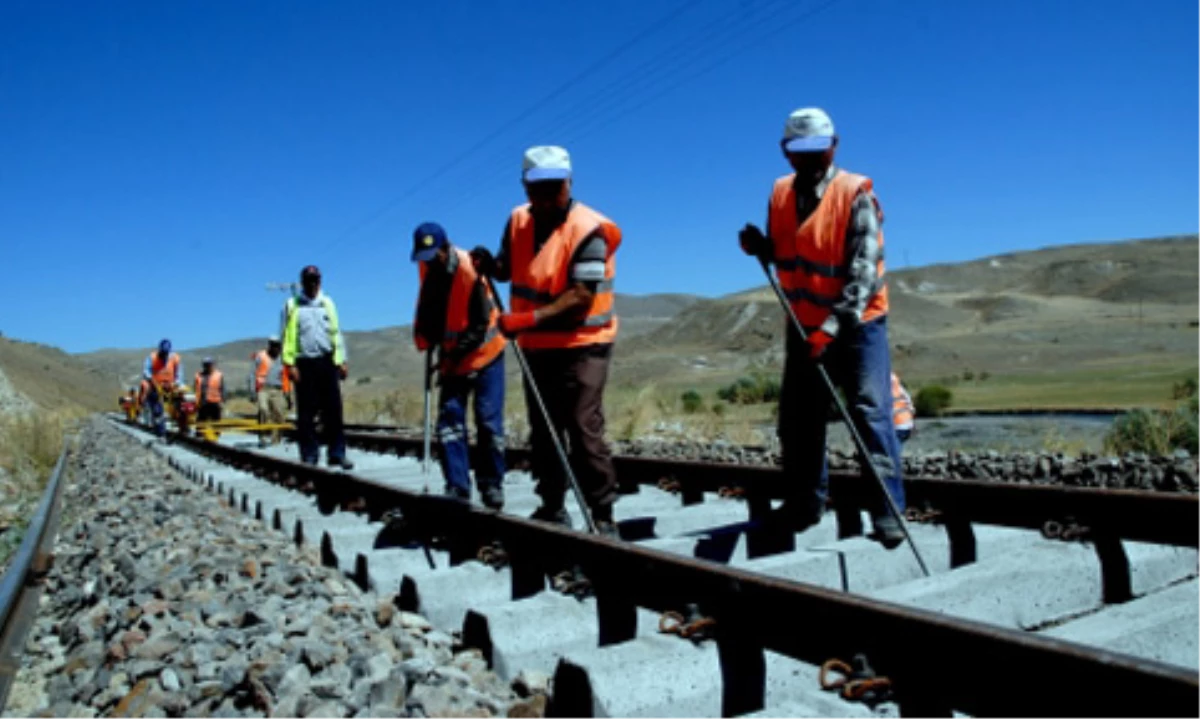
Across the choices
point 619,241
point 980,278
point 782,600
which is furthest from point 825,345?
point 980,278

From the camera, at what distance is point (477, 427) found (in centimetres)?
690

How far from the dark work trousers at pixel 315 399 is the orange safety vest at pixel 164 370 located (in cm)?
1219

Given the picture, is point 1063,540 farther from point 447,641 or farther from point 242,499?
point 242,499

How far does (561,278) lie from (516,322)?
32cm

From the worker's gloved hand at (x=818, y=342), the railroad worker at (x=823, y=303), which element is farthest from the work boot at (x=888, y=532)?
the worker's gloved hand at (x=818, y=342)

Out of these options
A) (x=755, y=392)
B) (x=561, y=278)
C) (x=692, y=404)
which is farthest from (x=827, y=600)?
(x=755, y=392)

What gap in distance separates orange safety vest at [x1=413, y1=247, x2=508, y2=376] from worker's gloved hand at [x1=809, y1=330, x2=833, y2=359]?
238cm

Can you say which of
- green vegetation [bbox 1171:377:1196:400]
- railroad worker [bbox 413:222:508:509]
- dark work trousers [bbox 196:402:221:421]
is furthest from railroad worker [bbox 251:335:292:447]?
green vegetation [bbox 1171:377:1196:400]

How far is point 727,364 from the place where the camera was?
232ft

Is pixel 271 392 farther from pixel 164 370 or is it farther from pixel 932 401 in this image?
pixel 932 401

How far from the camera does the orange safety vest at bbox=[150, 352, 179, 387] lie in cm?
2212

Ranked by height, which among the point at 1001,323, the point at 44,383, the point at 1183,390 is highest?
the point at 1001,323

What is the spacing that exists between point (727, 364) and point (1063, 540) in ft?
219

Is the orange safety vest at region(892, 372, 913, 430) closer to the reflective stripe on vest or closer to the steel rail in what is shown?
the steel rail
